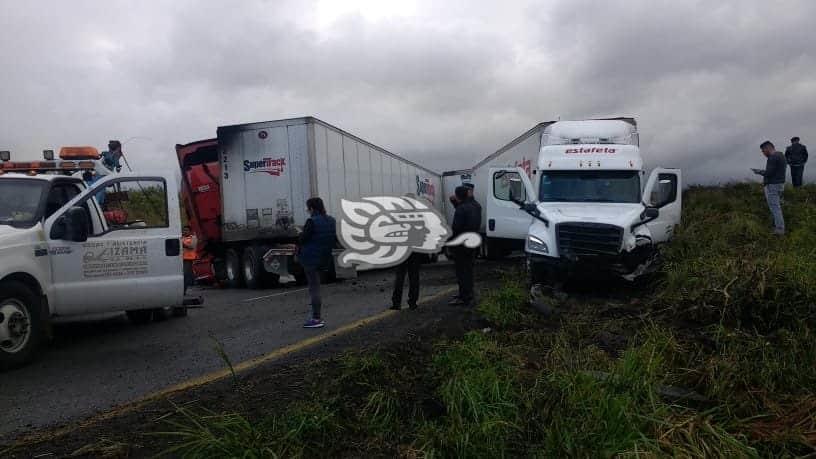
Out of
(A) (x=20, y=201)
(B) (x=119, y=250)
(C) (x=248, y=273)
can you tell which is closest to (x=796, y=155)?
(C) (x=248, y=273)

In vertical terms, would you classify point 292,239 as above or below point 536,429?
above

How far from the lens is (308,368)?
504 centimetres

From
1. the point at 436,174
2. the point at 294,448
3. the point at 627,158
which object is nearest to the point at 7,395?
the point at 294,448

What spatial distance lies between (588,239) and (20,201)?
7.37 meters

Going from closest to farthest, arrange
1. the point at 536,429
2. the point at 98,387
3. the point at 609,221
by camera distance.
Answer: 1. the point at 536,429
2. the point at 98,387
3. the point at 609,221

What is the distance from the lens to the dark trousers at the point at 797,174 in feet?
59.4

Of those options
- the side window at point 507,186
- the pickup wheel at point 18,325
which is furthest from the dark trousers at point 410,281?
the pickup wheel at point 18,325

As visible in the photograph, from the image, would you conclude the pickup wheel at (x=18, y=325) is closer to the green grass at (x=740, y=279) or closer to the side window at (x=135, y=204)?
the side window at (x=135, y=204)

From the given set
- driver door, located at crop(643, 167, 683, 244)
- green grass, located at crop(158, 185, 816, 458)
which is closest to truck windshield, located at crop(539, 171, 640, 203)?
driver door, located at crop(643, 167, 683, 244)

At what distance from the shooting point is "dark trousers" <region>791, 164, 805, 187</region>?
18.1 meters

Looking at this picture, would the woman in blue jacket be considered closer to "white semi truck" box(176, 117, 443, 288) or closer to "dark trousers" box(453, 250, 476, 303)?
"dark trousers" box(453, 250, 476, 303)

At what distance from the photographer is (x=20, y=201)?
6.79 metres

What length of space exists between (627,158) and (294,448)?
872 centimetres

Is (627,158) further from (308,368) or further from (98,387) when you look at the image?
(98,387)
